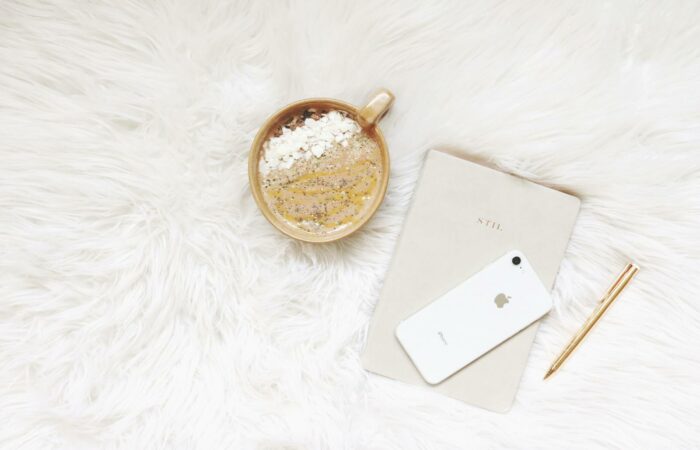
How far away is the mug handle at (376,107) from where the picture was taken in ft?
1.61

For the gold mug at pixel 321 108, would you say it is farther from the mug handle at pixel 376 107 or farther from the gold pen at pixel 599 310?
the gold pen at pixel 599 310

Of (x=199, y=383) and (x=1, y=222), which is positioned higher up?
(x=1, y=222)

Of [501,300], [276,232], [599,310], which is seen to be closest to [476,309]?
[501,300]

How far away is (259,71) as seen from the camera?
54 centimetres

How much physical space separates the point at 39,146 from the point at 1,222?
0.09 metres

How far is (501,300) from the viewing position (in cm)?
55

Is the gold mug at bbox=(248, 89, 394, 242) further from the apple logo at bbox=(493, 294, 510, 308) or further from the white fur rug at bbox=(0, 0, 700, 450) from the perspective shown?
the apple logo at bbox=(493, 294, 510, 308)

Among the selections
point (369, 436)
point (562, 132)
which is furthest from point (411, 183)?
point (369, 436)

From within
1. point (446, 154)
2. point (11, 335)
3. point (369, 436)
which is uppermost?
point (446, 154)

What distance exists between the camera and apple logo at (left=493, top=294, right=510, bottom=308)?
55cm

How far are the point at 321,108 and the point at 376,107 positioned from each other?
61mm

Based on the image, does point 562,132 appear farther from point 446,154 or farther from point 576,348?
point 576,348

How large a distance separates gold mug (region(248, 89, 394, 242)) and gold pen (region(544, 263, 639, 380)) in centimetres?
26

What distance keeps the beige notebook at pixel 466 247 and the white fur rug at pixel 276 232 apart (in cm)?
2
